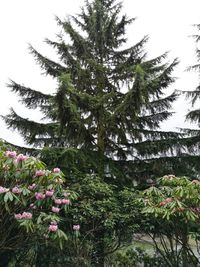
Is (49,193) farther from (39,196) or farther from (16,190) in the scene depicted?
(16,190)

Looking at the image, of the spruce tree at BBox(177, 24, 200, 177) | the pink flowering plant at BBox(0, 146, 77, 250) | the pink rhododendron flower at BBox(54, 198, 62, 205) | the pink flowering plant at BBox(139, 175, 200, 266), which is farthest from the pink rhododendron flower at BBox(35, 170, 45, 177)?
the spruce tree at BBox(177, 24, 200, 177)

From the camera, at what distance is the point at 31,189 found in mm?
5340

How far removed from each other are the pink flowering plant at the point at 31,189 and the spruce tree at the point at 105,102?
3159mm

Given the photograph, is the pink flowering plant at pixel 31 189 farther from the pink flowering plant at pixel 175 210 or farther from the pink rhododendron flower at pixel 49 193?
the pink flowering plant at pixel 175 210

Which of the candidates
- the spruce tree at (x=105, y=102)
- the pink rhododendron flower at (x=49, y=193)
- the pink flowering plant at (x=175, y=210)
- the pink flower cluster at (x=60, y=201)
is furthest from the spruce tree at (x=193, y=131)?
the pink rhododendron flower at (x=49, y=193)

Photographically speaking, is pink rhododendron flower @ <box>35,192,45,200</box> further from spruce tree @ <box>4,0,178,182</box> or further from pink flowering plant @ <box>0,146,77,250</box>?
spruce tree @ <box>4,0,178,182</box>

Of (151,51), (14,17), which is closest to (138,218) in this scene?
(151,51)

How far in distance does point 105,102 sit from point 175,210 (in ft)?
14.6

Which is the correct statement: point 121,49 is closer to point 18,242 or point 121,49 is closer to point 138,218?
point 138,218

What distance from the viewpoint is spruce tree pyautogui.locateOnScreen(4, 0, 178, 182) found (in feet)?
29.1

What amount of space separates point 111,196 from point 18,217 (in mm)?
3099

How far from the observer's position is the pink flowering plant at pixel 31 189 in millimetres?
5129

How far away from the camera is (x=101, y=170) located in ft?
29.8

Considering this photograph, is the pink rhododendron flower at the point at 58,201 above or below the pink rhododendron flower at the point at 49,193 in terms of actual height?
below
